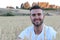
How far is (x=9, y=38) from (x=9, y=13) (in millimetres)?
26233

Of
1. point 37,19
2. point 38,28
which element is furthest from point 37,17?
point 38,28

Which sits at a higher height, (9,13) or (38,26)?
(38,26)

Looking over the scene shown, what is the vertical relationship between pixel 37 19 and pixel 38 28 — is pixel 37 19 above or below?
above

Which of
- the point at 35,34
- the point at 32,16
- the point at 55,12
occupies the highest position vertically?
the point at 32,16

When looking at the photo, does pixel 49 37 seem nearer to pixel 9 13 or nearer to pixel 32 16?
pixel 32 16

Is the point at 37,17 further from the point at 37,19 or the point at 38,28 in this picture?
the point at 38,28

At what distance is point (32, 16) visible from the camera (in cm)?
296

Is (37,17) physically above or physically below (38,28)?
above

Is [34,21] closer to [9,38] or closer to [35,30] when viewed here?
[35,30]

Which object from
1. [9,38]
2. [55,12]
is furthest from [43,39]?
[55,12]

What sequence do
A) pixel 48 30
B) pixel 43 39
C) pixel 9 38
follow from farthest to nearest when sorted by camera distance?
pixel 9 38 → pixel 48 30 → pixel 43 39

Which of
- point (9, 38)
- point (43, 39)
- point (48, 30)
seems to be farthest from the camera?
point (9, 38)

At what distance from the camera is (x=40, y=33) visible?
2936mm

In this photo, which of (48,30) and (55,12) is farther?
(55,12)
